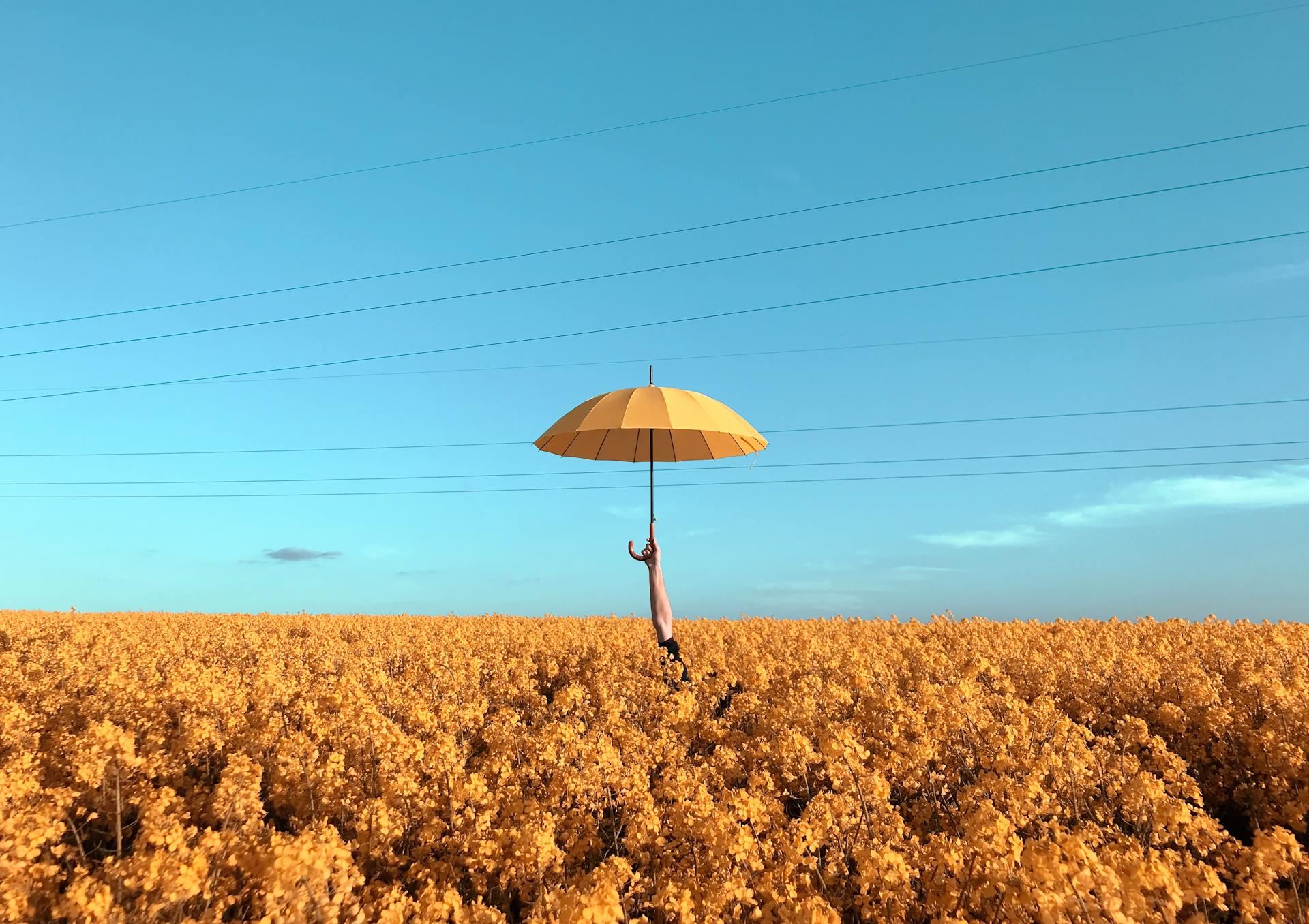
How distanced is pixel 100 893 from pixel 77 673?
7.91 meters

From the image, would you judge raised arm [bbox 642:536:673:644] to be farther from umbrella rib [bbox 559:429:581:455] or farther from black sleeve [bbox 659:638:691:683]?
umbrella rib [bbox 559:429:581:455]

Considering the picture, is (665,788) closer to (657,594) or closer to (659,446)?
(657,594)

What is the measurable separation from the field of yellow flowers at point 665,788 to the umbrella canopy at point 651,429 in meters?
2.84

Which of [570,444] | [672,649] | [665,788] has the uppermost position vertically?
[570,444]

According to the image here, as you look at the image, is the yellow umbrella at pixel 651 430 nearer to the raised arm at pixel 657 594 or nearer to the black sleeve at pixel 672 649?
the raised arm at pixel 657 594

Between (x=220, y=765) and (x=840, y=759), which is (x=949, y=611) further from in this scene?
(x=220, y=765)

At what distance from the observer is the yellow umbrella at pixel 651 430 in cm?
948

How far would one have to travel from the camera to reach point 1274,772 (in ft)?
21.9

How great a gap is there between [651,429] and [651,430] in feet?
1.44

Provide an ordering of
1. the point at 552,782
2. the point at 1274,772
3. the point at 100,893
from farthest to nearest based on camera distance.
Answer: the point at 1274,772 → the point at 552,782 → the point at 100,893

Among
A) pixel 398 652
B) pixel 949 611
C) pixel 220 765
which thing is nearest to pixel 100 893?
pixel 220 765

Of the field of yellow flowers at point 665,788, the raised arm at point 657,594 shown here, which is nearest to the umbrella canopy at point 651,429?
the raised arm at point 657,594

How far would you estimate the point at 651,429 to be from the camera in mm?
10328

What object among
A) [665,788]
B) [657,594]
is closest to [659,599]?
[657,594]
